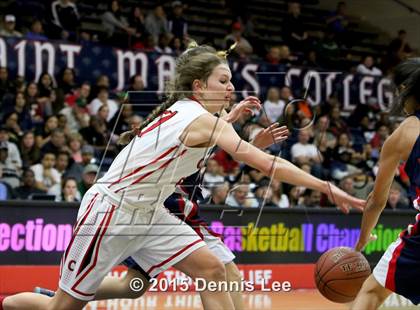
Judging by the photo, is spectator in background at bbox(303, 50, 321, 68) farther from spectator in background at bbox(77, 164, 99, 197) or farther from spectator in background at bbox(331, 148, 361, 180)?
spectator in background at bbox(77, 164, 99, 197)

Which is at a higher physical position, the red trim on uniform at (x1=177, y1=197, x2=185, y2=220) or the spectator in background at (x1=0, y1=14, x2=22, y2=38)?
the spectator in background at (x1=0, y1=14, x2=22, y2=38)

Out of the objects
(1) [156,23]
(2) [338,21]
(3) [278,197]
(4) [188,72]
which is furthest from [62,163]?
(2) [338,21]

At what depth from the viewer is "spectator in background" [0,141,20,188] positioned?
11.1 m

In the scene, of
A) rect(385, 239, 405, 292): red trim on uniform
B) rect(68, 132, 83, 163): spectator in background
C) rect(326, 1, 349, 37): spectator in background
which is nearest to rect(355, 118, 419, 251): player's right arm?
rect(385, 239, 405, 292): red trim on uniform

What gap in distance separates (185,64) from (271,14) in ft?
49.9

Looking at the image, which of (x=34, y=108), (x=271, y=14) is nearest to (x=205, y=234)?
(x=34, y=108)

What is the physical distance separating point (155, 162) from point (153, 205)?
29cm

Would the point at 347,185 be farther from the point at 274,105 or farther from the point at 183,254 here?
the point at 183,254

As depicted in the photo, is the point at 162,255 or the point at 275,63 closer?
the point at 162,255

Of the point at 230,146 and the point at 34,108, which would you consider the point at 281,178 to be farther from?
the point at 34,108

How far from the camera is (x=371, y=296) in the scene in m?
4.50

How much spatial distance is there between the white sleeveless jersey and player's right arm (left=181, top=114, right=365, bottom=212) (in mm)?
75

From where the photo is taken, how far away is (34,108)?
→ 41.9 feet

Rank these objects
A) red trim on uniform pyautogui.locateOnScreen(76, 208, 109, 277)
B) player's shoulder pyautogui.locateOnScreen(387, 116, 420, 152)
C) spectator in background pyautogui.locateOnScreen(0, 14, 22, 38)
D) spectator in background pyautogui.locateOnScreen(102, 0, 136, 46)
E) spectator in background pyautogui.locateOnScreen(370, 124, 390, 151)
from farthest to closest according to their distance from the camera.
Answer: spectator in background pyautogui.locateOnScreen(370, 124, 390, 151)
spectator in background pyautogui.locateOnScreen(102, 0, 136, 46)
spectator in background pyautogui.locateOnScreen(0, 14, 22, 38)
red trim on uniform pyautogui.locateOnScreen(76, 208, 109, 277)
player's shoulder pyautogui.locateOnScreen(387, 116, 420, 152)
